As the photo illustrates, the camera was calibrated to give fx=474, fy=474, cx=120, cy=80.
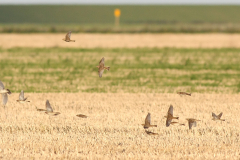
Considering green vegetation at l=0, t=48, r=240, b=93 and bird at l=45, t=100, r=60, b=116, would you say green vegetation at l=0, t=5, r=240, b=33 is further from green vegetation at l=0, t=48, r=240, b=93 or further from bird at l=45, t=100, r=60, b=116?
bird at l=45, t=100, r=60, b=116

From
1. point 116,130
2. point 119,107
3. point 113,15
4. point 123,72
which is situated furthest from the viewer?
point 113,15

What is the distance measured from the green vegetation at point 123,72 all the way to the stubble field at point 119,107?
0.04 metres

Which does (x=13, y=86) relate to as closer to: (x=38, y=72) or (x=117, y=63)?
(x=38, y=72)

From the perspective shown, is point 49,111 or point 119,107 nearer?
point 49,111

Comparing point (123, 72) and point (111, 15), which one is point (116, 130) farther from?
point (111, 15)

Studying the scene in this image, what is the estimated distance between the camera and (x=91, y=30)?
47.8 metres

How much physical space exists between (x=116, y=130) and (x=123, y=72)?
10201mm

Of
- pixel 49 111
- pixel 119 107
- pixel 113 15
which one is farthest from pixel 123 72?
pixel 113 15

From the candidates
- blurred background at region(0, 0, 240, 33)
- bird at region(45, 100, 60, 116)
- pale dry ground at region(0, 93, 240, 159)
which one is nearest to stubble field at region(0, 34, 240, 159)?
pale dry ground at region(0, 93, 240, 159)

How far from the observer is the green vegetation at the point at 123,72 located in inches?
612

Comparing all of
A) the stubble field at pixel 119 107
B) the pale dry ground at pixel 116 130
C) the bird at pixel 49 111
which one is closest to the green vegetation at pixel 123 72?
the stubble field at pixel 119 107

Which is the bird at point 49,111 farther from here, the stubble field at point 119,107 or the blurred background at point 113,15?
the blurred background at point 113,15

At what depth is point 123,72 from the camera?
63.5ft

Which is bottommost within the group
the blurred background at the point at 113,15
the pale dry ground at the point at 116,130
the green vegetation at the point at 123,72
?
A: the pale dry ground at the point at 116,130
